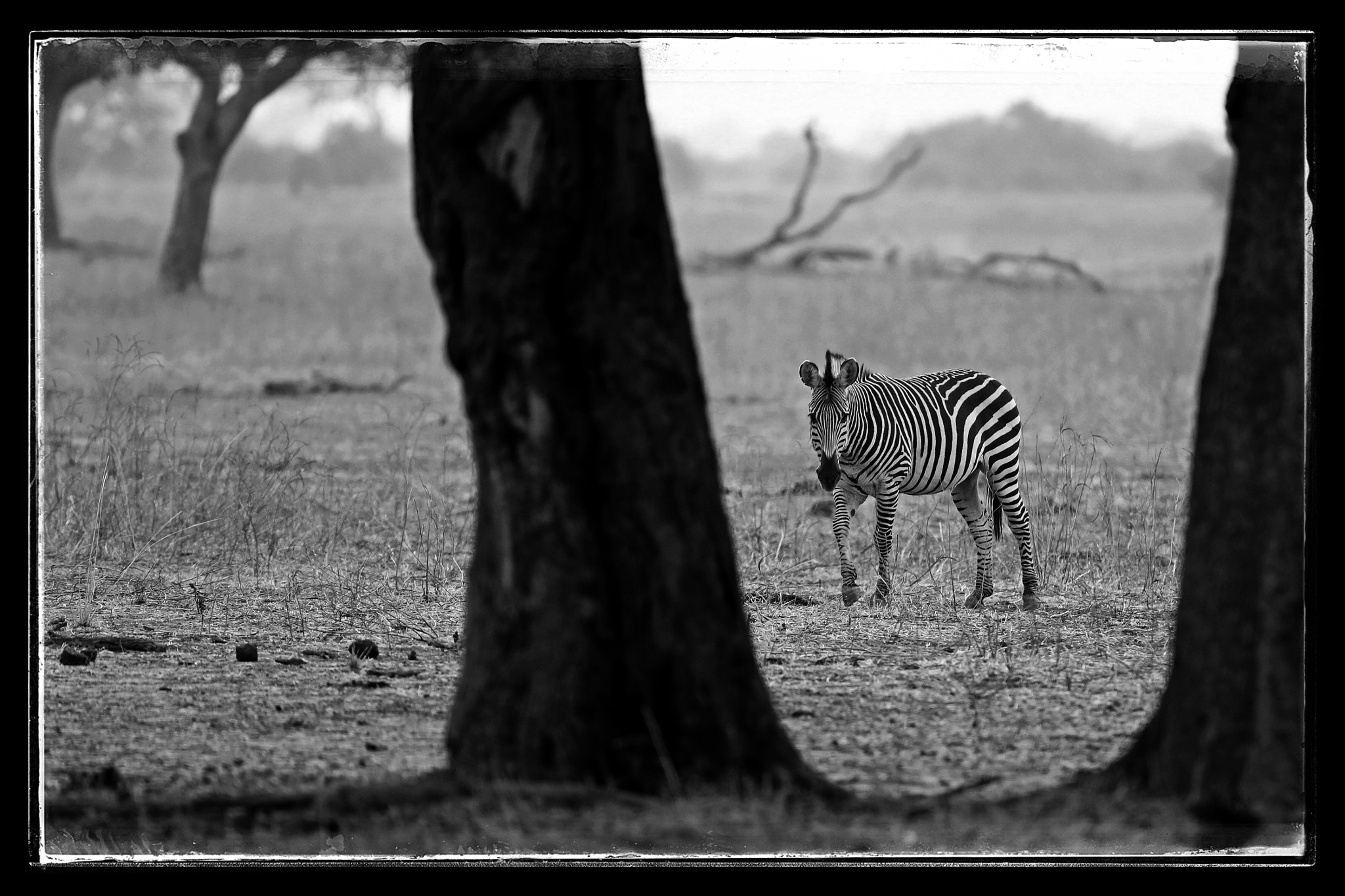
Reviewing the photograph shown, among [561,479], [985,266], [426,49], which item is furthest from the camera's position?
[985,266]

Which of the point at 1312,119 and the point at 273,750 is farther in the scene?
the point at 273,750

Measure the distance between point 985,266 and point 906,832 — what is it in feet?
66.4

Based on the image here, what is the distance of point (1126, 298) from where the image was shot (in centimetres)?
2330

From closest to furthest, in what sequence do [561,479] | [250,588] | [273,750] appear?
[561,479]
[273,750]
[250,588]

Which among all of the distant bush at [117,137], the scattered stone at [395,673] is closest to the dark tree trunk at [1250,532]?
the scattered stone at [395,673]

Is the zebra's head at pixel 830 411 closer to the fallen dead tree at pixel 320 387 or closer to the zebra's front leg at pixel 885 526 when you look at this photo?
the zebra's front leg at pixel 885 526

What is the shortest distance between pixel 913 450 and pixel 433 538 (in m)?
3.50

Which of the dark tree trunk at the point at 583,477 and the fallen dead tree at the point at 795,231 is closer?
the dark tree trunk at the point at 583,477

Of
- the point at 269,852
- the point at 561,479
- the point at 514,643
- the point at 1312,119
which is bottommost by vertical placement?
the point at 269,852

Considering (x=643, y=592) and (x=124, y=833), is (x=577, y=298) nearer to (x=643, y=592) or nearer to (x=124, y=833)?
(x=643, y=592)

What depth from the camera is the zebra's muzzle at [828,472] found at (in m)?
10.1

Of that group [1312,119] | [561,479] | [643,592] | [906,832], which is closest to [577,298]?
[561,479]

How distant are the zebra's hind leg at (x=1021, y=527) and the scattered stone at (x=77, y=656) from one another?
5367 mm

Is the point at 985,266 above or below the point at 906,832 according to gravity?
above
